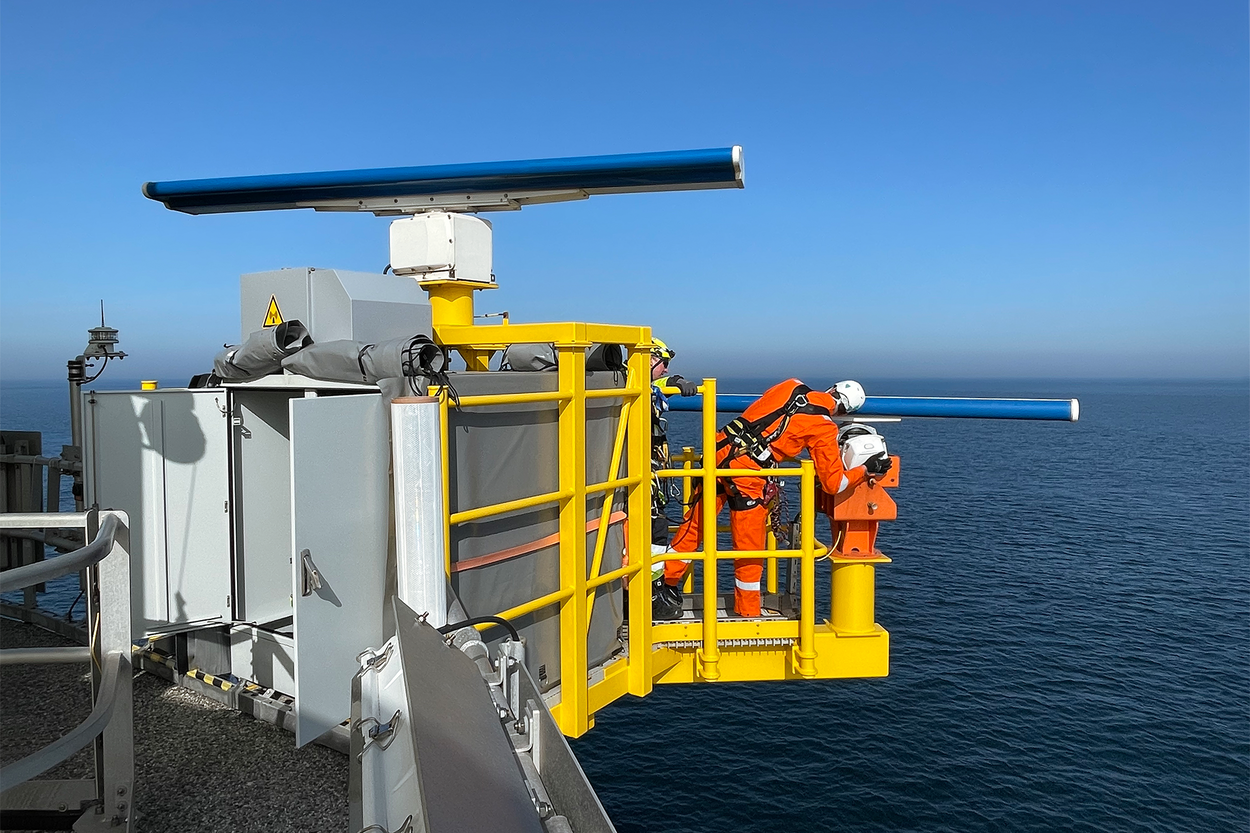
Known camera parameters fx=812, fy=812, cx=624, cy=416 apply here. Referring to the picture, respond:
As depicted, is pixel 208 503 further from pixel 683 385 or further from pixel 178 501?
pixel 683 385

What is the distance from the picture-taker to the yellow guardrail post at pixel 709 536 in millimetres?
6281

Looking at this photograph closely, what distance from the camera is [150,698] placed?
5.04 m

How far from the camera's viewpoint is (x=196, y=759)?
4.21 meters

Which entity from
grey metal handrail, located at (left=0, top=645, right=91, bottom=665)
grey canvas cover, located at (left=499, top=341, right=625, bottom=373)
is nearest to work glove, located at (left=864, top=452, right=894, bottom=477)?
grey canvas cover, located at (left=499, top=341, right=625, bottom=373)

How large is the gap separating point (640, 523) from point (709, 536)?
2.76 feet

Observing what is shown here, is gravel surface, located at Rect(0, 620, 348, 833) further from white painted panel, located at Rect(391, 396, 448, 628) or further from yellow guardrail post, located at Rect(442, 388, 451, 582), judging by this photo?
yellow guardrail post, located at Rect(442, 388, 451, 582)

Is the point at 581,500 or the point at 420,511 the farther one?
the point at 581,500

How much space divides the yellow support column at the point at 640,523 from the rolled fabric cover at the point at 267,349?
2147mm

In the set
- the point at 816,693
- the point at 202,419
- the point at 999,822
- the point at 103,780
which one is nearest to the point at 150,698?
the point at 202,419

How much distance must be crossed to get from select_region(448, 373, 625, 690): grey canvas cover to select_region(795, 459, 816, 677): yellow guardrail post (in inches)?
79.1

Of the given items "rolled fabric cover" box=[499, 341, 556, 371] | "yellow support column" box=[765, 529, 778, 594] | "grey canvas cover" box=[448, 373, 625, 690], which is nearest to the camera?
"grey canvas cover" box=[448, 373, 625, 690]

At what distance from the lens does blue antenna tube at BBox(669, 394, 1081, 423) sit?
23.8 ft

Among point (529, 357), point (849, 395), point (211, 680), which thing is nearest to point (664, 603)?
point (529, 357)

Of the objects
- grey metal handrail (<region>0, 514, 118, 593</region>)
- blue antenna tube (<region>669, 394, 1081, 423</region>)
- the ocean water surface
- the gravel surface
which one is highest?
blue antenna tube (<region>669, 394, 1081, 423</region>)
